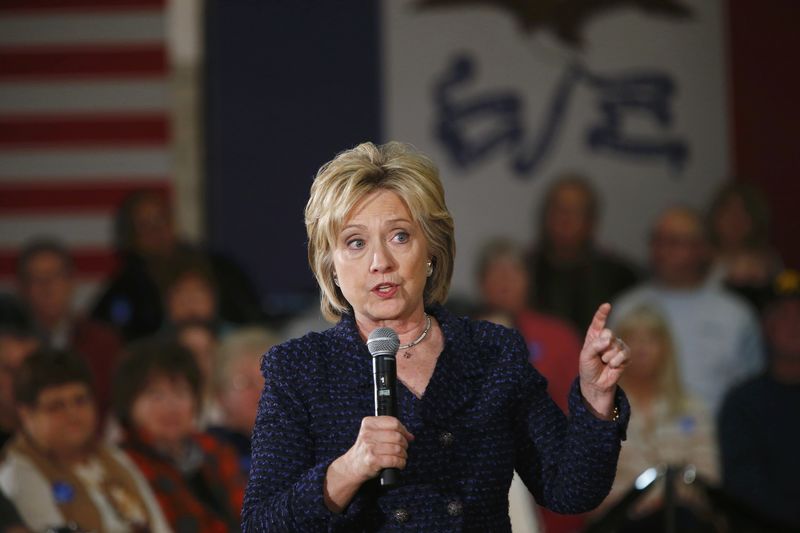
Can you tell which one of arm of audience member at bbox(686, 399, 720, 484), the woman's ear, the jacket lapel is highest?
the jacket lapel

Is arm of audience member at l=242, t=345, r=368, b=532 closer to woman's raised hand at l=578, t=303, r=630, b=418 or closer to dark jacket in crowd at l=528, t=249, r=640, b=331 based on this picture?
woman's raised hand at l=578, t=303, r=630, b=418

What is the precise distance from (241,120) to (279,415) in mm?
5929

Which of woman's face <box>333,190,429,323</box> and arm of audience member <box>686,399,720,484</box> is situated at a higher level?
woman's face <box>333,190,429,323</box>

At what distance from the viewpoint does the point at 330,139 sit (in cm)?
794

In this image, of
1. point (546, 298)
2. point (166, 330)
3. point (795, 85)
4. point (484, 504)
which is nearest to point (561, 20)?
point (795, 85)

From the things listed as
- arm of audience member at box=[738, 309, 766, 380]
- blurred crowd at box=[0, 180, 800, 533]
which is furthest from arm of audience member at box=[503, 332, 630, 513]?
arm of audience member at box=[738, 309, 766, 380]

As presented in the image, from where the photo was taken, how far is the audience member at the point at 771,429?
5762 mm

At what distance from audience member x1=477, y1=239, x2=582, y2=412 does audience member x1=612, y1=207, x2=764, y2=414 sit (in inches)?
14.3

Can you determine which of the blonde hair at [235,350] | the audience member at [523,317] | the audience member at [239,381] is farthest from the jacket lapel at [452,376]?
the audience member at [523,317]

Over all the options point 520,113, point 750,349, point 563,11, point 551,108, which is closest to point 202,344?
point 750,349

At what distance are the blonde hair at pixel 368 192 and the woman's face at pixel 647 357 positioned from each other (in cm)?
378

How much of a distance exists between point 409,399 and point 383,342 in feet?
0.45

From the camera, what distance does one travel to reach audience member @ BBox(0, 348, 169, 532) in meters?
4.46

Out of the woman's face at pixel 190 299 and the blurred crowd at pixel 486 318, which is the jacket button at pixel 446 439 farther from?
the woman's face at pixel 190 299
